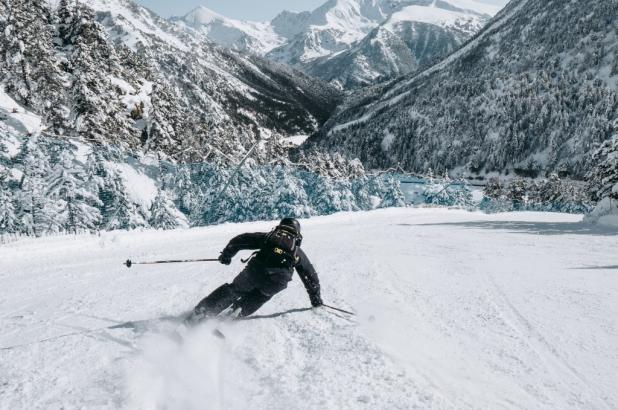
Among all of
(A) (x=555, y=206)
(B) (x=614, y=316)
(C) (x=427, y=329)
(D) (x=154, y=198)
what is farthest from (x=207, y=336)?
(A) (x=555, y=206)

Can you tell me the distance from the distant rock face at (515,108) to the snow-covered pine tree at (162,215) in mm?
105143

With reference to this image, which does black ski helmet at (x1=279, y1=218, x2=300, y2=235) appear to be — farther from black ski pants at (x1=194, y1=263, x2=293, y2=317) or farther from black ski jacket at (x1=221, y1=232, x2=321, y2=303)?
black ski pants at (x1=194, y1=263, x2=293, y2=317)

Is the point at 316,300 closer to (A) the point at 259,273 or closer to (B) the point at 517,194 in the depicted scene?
(A) the point at 259,273

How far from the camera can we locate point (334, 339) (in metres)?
5.30

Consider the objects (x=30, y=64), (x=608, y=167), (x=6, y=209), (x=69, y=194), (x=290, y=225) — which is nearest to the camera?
(x=290, y=225)

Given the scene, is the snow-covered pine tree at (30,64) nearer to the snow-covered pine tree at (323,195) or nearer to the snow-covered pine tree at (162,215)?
the snow-covered pine tree at (162,215)

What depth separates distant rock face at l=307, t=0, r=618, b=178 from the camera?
127 m

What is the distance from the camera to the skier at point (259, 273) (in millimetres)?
5809

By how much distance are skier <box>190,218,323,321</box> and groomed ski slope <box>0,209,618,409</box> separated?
27 cm

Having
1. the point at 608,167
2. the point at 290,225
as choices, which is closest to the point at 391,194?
the point at 608,167

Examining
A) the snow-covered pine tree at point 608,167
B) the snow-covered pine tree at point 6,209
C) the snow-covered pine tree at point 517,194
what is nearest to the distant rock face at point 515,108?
the snow-covered pine tree at point 517,194

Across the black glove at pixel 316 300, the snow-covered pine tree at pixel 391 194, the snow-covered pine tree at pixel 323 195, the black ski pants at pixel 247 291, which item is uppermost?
the black ski pants at pixel 247 291

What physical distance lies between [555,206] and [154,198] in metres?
62.4

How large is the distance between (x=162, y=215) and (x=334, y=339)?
2652 cm
